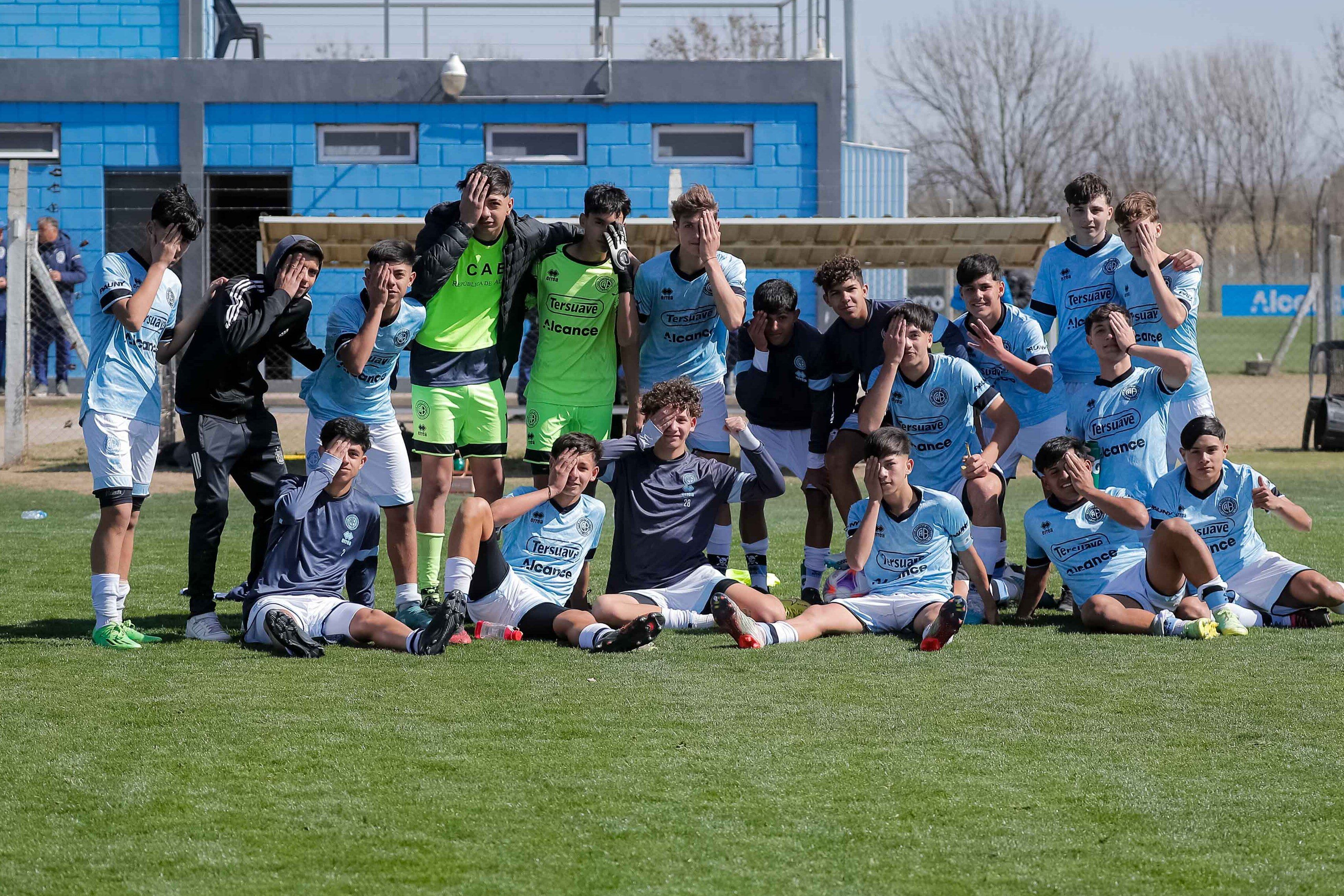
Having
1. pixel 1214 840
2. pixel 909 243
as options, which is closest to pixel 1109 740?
pixel 1214 840

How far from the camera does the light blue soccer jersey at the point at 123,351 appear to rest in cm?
643

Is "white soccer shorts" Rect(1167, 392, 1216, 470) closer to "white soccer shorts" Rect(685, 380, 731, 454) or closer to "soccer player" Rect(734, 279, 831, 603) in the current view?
"soccer player" Rect(734, 279, 831, 603)

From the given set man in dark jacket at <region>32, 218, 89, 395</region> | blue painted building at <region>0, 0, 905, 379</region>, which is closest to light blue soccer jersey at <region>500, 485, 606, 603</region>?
A: man in dark jacket at <region>32, 218, 89, 395</region>

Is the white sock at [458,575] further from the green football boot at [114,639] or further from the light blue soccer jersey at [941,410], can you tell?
the light blue soccer jersey at [941,410]

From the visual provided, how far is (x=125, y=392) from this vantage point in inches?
256

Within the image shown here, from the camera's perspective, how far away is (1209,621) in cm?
652

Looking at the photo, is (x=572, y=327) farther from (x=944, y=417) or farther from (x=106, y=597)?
(x=106, y=597)

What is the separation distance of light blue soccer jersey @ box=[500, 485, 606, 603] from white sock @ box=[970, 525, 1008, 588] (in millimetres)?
2001

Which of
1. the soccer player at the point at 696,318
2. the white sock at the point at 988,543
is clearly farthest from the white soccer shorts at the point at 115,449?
the white sock at the point at 988,543

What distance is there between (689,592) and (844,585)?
94 cm

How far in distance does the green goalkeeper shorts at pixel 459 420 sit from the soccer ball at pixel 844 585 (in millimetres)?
1800

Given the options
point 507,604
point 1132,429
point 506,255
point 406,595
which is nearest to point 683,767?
point 507,604

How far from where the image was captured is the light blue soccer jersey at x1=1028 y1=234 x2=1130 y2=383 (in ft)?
26.3

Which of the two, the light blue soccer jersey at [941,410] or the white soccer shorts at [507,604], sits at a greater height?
the light blue soccer jersey at [941,410]
